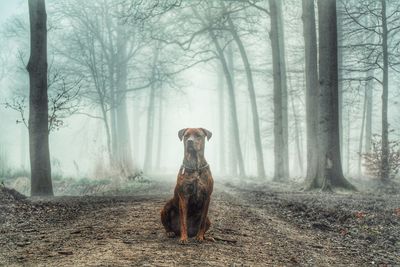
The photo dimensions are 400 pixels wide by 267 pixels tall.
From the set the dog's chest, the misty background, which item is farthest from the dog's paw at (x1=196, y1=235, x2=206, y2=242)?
the misty background

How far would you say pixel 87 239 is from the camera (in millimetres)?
6176

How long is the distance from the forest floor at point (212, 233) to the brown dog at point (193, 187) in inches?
11.7

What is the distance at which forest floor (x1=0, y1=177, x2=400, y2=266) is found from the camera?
17.3ft

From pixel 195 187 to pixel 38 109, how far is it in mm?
7322

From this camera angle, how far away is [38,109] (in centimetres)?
1177

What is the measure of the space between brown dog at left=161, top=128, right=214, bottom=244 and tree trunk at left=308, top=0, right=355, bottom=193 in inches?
326

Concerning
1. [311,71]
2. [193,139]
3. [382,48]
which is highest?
[382,48]

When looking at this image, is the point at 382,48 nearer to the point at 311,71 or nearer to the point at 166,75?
the point at 311,71

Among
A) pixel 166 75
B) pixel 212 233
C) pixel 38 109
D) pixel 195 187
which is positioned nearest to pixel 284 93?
pixel 166 75

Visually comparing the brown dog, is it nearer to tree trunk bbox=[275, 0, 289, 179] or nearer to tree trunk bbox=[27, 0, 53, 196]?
tree trunk bbox=[27, 0, 53, 196]

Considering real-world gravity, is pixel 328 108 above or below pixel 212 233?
above

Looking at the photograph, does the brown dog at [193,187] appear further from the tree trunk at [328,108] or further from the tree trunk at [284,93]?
the tree trunk at [284,93]

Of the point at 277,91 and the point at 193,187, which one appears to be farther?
the point at 277,91

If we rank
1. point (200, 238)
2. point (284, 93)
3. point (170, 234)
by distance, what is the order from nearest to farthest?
1. point (200, 238)
2. point (170, 234)
3. point (284, 93)
